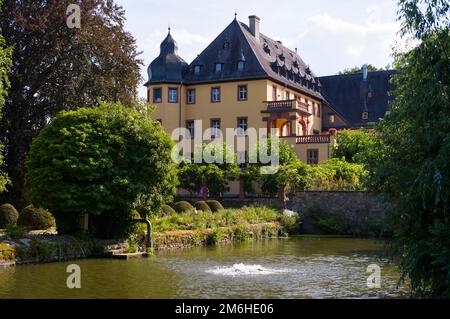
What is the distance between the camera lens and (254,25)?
52.5 metres

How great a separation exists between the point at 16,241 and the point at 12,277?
10.6 feet

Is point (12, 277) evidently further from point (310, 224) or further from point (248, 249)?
point (310, 224)

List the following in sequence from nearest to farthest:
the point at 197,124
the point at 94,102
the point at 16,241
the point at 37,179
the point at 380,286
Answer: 1. the point at 380,286
2. the point at 16,241
3. the point at 37,179
4. the point at 94,102
5. the point at 197,124

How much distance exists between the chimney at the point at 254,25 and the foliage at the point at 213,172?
17207 mm

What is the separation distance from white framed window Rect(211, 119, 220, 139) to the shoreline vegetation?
17031 millimetres

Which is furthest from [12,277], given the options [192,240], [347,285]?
[192,240]

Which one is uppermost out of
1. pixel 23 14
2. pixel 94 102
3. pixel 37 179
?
pixel 23 14

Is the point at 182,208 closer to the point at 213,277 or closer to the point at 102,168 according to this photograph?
the point at 102,168

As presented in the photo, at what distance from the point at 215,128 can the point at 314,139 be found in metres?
8.48

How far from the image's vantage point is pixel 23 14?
2808cm

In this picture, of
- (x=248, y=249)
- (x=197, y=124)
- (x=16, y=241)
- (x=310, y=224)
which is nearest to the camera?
(x=16, y=241)

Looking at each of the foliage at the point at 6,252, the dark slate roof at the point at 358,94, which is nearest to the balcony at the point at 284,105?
the dark slate roof at the point at 358,94

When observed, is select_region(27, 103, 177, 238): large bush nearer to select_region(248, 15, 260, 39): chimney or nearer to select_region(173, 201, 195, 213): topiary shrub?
→ select_region(173, 201, 195, 213): topiary shrub

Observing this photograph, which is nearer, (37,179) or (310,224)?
(37,179)
